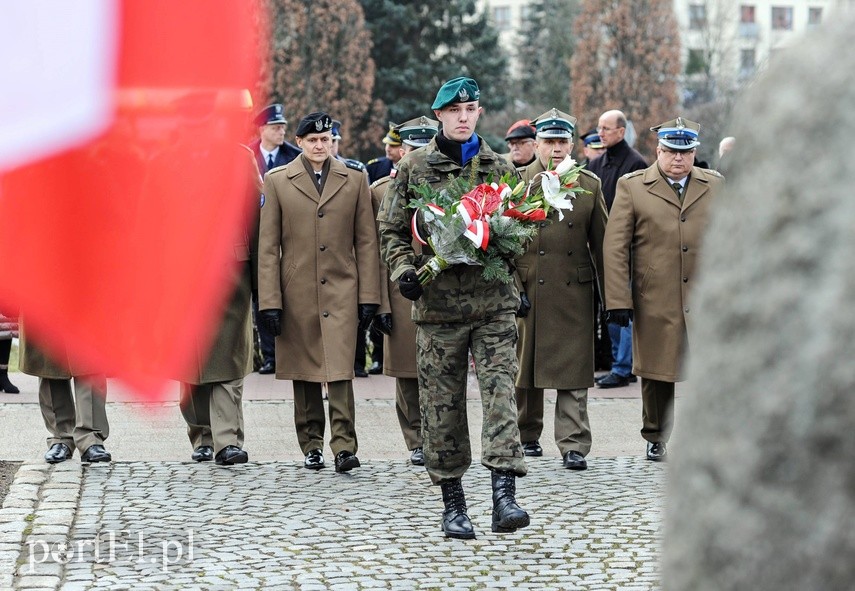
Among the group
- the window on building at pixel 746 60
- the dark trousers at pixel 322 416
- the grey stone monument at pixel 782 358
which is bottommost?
the window on building at pixel 746 60

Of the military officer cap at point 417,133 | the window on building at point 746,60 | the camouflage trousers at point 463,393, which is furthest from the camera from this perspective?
the window on building at point 746,60

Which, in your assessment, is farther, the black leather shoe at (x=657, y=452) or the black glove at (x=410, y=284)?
the black leather shoe at (x=657, y=452)

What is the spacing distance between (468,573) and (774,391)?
4.22 m

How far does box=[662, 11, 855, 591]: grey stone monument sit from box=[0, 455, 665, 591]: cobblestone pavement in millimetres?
3820

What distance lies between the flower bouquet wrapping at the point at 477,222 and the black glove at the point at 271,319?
224 centimetres

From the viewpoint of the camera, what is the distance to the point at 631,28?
52844 millimetres

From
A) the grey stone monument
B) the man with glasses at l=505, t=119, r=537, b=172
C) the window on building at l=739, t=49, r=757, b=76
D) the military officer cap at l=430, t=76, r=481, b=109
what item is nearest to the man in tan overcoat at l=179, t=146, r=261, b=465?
the military officer cap at l=430, t=76, r=481, b=109

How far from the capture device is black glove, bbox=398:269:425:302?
645cm

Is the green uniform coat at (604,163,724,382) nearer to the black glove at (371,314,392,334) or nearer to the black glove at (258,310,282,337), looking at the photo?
the black glove at (371,314,392,334)

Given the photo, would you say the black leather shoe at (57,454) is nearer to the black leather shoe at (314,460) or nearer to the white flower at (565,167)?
the black leather shoe at (314,460)

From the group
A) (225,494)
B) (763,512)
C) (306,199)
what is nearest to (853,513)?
(763,512)

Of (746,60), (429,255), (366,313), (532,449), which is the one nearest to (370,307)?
(366,313)

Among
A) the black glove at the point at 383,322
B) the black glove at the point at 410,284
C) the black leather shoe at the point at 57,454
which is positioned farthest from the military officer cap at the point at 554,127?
the black leather shoe at the point at 57,454

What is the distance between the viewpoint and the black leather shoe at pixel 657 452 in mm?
8781
